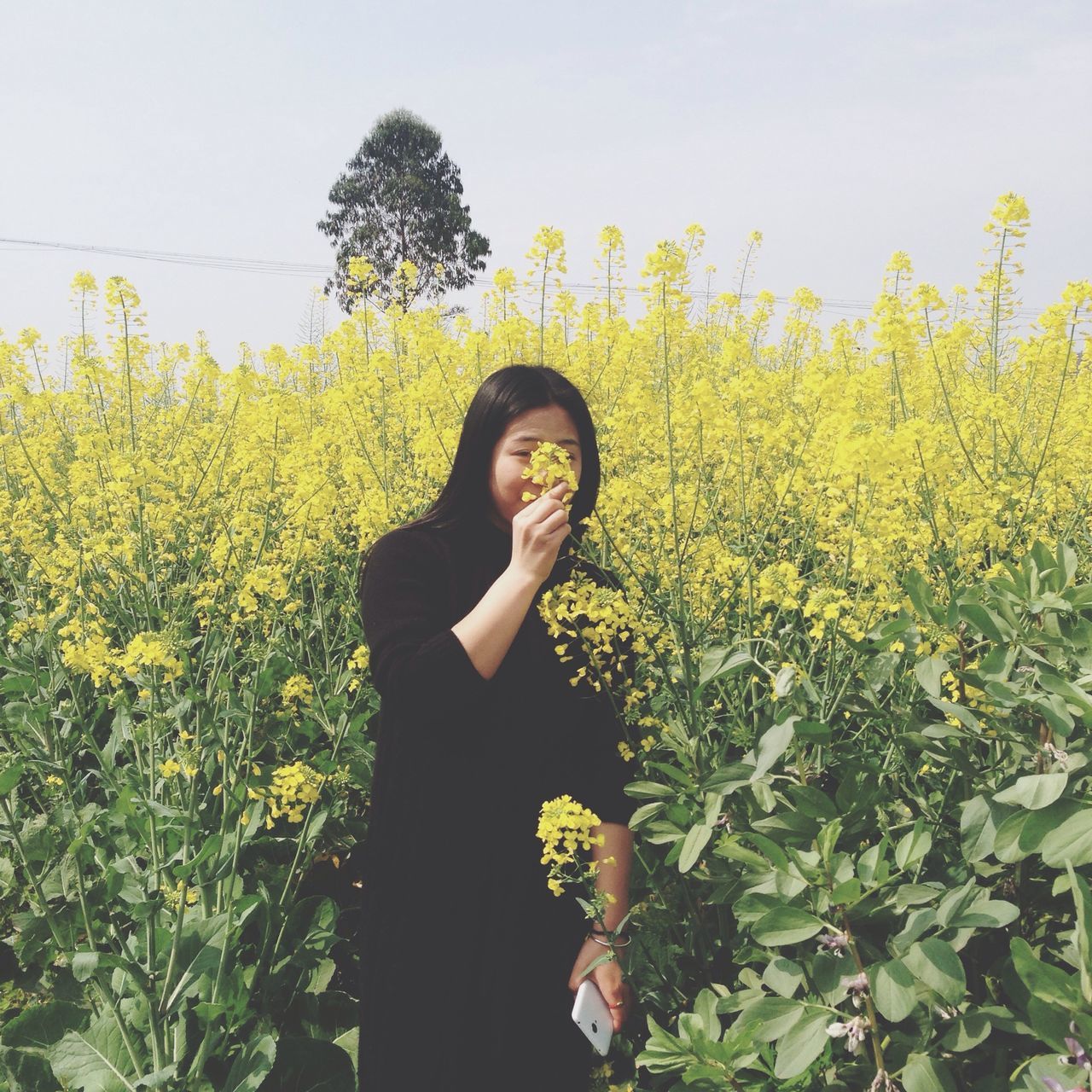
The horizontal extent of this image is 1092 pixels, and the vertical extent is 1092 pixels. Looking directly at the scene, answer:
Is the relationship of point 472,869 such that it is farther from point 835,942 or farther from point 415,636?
point 835,942

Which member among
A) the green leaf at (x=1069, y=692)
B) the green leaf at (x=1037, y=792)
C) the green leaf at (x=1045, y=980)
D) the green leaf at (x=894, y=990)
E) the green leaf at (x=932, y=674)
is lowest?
the green leaf at (x=894, y=990)

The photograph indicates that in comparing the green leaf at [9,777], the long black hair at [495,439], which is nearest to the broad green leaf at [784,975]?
the long black hair at [495,439]

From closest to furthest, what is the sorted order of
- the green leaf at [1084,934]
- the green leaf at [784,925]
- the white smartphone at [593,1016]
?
the green leaf at [1084,934]
the green leaf at [784,925]
the white smartphone at [593,1016]

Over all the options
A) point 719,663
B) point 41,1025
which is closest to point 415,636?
point 719,663

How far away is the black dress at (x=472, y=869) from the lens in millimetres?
1585

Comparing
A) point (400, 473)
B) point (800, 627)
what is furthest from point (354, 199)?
point (800, 627)

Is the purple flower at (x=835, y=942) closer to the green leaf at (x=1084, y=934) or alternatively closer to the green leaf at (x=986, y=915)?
the green leaf at (x=986, y=915)

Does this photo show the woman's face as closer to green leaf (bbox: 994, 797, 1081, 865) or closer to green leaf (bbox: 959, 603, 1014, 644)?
green leaf (bbox: 959, 603, 1014, 644)

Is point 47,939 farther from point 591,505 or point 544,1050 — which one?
point 591,505

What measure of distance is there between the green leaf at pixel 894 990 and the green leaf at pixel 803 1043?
0.07m

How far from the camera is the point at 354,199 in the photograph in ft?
97.2

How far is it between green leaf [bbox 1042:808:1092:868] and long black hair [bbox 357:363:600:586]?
3.18 ft

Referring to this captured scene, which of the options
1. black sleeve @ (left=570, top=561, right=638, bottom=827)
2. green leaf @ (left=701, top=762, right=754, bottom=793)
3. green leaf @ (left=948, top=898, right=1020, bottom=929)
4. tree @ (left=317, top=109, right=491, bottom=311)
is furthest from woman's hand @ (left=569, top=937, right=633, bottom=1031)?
tree @ (left=317, top=109, right=491, bottom=311)

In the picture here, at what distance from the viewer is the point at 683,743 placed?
5.06 feet
